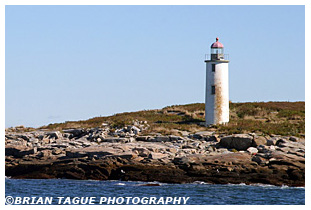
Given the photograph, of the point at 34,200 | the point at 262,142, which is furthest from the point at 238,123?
the point at 34,200

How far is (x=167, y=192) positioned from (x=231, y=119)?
58.8 feet

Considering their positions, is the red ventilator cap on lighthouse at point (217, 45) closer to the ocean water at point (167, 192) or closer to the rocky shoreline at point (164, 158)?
the rocky shoreline at point (164, 158)

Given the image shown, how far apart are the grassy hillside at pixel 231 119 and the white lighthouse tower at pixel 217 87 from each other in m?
0.98

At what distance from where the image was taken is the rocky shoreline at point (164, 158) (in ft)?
102

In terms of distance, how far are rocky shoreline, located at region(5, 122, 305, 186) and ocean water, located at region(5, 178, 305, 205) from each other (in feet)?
3.48

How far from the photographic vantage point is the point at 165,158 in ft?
110

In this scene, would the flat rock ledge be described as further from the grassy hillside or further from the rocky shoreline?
the grassy hillside

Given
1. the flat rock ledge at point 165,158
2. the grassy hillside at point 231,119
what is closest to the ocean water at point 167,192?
the flat rock ledge at point 165,158

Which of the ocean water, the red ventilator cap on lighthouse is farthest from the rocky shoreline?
the red ventilator cap on lighthouse

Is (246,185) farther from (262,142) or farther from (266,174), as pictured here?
(262,142)

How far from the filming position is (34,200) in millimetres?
26859

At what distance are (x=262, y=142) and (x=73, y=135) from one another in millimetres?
13814

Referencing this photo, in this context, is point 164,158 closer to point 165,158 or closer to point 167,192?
point 165,158

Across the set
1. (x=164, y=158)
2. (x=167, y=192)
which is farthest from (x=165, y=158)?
(x=167, y=192)
